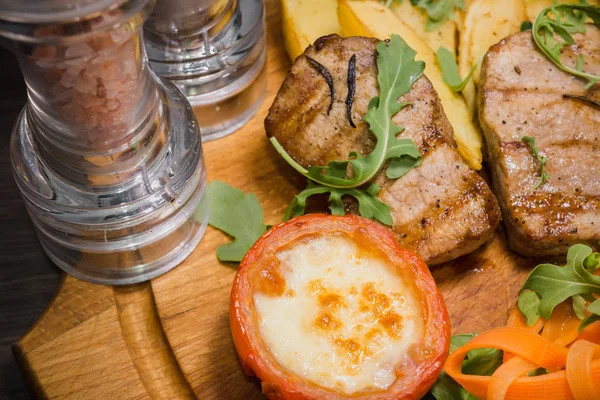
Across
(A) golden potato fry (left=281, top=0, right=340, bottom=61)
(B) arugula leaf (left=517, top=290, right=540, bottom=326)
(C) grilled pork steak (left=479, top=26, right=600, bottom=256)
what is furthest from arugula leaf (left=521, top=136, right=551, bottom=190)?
(A) golden potato fry (left=281, top=0, right=340, bottom=61)

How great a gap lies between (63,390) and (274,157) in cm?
127

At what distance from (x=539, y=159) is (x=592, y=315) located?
26.3 inches

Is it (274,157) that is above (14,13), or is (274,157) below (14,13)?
below

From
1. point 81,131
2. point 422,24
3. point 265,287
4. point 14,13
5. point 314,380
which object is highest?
point 14,13

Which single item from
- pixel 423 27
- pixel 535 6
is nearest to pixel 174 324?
pixel 423 27

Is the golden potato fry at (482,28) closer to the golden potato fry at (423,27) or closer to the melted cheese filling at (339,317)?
the golden potato fry at (423,27)

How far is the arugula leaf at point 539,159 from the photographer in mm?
2834

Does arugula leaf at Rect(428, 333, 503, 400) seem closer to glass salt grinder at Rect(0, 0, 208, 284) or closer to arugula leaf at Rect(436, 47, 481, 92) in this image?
glass salt grinder at Rect(0, 0, 208, 284)

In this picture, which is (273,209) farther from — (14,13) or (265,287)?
(14,13)

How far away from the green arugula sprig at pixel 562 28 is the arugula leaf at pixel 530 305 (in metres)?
0.94

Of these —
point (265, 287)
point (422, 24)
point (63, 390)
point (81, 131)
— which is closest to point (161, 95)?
point (81, 131)

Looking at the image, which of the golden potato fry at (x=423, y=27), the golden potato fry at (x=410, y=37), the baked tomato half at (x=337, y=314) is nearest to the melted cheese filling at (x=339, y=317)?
the baked tomato half at (x=337, y=314)

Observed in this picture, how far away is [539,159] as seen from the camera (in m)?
2.87

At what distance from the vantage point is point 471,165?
303cm
